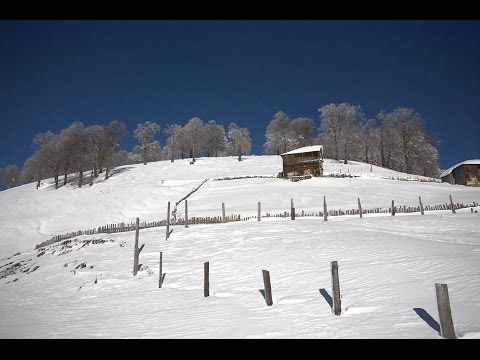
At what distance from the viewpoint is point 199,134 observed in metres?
81.4

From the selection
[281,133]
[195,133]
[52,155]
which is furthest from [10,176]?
[281,133]

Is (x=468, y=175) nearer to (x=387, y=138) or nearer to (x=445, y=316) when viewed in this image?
(x=387, y=138)

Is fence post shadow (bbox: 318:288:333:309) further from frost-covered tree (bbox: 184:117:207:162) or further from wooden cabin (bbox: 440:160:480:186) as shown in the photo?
frost-covered tree (bbox: 184:117:207:162)

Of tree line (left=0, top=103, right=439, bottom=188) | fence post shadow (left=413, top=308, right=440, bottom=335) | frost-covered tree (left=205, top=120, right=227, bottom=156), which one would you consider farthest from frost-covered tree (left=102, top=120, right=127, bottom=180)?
fence post shadow (left=413, top=308, right=440, bottom=335)

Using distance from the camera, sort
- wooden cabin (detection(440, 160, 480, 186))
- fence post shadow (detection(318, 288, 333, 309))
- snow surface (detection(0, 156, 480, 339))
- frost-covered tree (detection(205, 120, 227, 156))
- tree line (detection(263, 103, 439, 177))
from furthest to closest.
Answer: frost-covered tree (detection(205, 120, 227, 156)) < tree line (detection(263, 103, 439, 177)) < wooden cabin (detection(440, 160, 480, 186)) < fence post shadow (detection(318, 288, 333, 309)) < snow surface (detection(0, 156, 480, 339))

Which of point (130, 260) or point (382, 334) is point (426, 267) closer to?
point (382, 334)

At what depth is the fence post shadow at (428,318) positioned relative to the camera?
6.38 meters

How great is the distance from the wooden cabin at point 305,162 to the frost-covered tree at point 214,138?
1611 inches

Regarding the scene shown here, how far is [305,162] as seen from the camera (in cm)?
5022

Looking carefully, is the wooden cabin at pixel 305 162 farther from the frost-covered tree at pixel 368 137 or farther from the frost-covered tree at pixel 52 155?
the frost-covered tree at pixel 52 155

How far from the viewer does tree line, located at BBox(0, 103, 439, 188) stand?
57.4 metres

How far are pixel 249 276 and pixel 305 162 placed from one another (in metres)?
38.9

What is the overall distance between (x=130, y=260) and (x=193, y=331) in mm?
11167

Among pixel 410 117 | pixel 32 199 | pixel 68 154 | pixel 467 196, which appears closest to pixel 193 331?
pixel 467 196
